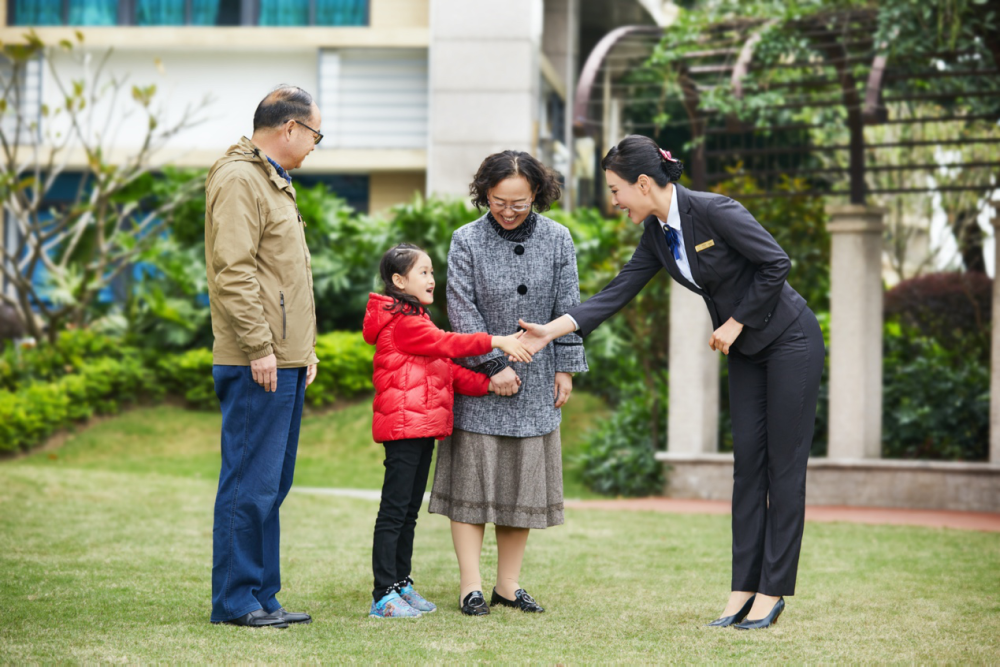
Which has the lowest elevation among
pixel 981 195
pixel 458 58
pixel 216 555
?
pixel 216 555

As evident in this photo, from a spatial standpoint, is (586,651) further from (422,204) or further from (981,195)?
(981,195)

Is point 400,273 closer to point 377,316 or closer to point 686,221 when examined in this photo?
point 377,316

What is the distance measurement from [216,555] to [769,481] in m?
2.28

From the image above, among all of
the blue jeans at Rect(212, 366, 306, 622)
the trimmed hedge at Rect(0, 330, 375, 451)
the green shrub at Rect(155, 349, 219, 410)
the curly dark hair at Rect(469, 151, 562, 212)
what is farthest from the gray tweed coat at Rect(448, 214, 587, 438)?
the green shrub at Rect(155, 349, 219, 410)

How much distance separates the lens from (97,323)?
48.9ft

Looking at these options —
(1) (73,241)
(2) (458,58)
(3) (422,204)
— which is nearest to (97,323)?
(1) (73,241)

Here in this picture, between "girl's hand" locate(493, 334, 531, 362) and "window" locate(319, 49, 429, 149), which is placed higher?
"window" locate(319, 49, 429, 149)

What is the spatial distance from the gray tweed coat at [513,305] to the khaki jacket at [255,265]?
705 millimetres

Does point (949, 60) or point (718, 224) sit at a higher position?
point (949, 60)

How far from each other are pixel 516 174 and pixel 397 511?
5.03ft

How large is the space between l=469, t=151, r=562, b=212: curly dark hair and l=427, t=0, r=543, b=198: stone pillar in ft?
44.4

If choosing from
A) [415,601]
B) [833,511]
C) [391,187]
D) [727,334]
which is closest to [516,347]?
[727,334]

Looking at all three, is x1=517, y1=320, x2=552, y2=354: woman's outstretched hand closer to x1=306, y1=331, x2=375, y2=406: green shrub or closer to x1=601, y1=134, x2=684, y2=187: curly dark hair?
x1=601, y1=134, x2=684, y2=187: curly dark hair

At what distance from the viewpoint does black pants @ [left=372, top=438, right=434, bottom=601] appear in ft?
14.8
